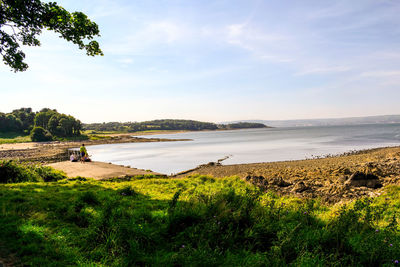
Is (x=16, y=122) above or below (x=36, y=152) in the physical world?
above

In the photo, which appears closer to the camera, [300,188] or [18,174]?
[300,188]

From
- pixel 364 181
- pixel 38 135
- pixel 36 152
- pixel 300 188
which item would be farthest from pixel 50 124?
pixel 364 181

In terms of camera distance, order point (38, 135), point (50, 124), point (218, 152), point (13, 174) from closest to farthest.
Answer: point (13, 174), point (218, 152), point (38, 135), point (50, 124)

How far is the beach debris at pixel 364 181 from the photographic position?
1125 cm

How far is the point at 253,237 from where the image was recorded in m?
4.79

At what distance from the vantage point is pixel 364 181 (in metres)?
11.5

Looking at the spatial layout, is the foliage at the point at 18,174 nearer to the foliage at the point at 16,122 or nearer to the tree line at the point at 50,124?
the tree line at the point at 50,124

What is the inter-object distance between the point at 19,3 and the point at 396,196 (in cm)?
1954

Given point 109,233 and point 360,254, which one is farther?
point 109,233

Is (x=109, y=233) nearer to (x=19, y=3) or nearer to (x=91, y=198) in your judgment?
(x=91, y=198)

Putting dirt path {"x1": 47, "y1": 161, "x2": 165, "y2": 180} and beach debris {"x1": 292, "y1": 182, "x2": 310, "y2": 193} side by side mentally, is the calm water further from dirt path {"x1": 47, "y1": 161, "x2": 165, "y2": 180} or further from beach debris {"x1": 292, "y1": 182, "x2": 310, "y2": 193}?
beach debris {"x1": 292, "y1": 182, "x2": 310, "y2": 193}

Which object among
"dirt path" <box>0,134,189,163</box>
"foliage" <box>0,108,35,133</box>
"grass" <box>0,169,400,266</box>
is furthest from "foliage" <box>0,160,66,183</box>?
"foliage" <box>0,108,35,133</box>

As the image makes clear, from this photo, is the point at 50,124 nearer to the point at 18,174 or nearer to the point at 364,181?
the point at 18,174

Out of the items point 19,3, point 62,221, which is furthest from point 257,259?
point 19,3
